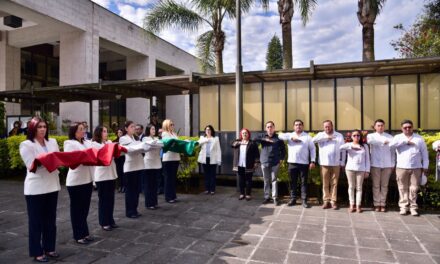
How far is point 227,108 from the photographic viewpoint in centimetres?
1052

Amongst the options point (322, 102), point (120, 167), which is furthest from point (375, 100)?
point (120, 167)

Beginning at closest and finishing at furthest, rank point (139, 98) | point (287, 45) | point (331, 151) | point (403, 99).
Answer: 1. point (331, 151)
2. point (403, 99)
3. point (287, 45)
4. point (139, 98)

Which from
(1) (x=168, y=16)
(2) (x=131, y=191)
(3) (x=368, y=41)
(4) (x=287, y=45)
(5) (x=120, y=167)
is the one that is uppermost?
(1) (x=168, y=16)

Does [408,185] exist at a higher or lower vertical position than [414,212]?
higher

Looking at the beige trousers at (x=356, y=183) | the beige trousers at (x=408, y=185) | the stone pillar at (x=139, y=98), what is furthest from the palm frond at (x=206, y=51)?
the beige trousers at (x=408, y=185)

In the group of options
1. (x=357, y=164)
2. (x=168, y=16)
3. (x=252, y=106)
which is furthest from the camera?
(x=168, y=16)

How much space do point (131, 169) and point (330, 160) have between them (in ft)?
13.6

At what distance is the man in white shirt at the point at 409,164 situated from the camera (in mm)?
6461

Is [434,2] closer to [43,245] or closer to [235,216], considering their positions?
[235,216]

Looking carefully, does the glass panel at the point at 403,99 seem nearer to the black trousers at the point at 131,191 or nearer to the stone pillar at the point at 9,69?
the black trousers at the point at 131,191

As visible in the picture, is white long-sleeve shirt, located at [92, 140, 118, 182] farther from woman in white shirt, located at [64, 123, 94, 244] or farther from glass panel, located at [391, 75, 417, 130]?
glass panel, located at [391, 75, 417, 130]

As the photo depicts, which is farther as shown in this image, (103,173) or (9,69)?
(9,69)

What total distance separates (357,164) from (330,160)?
1.78ft

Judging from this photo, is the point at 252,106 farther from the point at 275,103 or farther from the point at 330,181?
the point at 330,181
